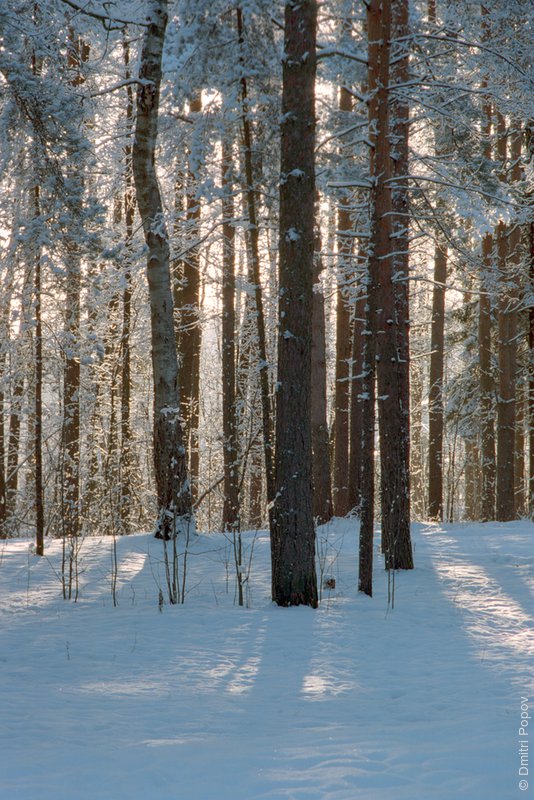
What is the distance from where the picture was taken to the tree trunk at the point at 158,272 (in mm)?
9688

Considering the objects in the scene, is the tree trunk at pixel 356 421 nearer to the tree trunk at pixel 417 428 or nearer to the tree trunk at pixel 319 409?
the tree trunk at pixel 319 409

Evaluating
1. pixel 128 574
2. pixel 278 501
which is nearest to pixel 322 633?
pixel 278 501

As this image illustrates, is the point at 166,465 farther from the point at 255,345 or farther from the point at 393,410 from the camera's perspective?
the point at 255,345

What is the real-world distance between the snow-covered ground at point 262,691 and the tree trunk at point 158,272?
5.68 feet

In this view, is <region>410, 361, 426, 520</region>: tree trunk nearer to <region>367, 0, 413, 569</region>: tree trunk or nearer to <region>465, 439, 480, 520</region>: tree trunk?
<region>465, 439, 480, 520</region>: tree trunk

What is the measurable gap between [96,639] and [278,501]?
2.23m

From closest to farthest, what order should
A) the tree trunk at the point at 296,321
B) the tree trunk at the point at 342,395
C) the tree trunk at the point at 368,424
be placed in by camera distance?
1. the tree trunk at the point at 296,321
2. the tree trunk at the point at 368,424
3. the tree trunk at the point at 342,395

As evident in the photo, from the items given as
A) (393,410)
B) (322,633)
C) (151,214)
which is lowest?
(322,633)

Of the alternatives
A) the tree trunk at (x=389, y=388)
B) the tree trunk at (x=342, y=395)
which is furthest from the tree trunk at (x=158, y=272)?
the tree trunk at (x=342, y=395)

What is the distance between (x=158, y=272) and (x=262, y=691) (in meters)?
6.89

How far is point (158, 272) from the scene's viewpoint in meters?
10.1

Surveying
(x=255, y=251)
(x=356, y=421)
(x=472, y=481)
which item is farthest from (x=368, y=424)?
(x=472, y=481)

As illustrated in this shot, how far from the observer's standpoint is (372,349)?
746 centimetres

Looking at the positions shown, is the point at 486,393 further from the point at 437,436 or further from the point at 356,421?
the point at 356,421
